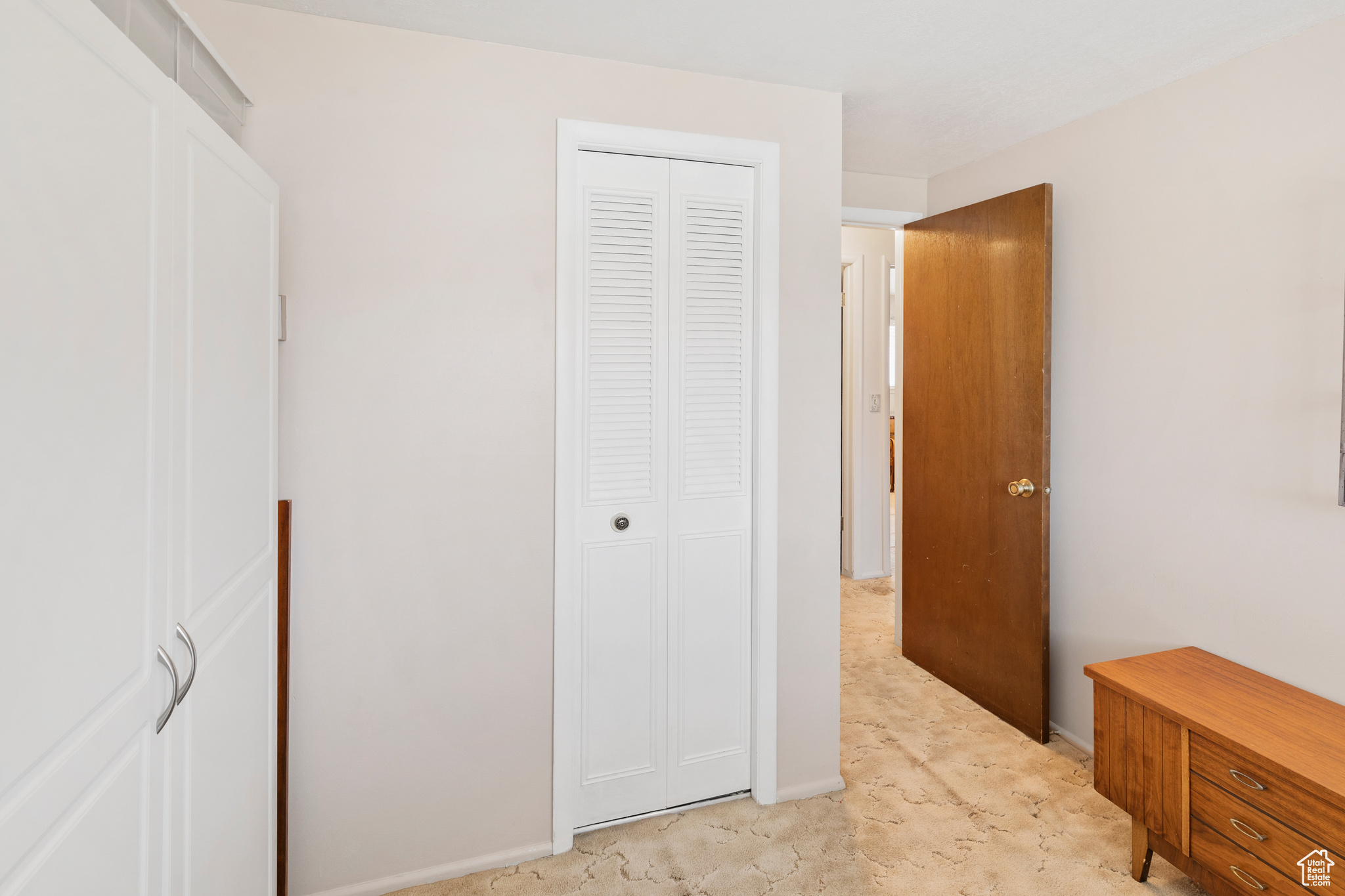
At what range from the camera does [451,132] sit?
1824 mm

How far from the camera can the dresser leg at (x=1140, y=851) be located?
1.83 m

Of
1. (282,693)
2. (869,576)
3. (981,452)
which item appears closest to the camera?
(282,693)

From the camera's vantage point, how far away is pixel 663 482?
2096 mm

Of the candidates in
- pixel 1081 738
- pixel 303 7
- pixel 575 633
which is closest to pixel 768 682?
pixel 575 633

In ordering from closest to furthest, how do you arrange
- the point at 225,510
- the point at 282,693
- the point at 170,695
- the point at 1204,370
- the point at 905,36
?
the point at 170,695 → the point at 225,510 → the point at 282,693 → the point at 905,36 → the point at 1204,370

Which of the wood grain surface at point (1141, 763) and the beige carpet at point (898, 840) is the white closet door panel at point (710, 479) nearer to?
the beige carpet at point (898, 840)

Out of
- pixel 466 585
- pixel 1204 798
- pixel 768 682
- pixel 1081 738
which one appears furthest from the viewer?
pixel 1081 738

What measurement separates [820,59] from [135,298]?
1829 millimetres

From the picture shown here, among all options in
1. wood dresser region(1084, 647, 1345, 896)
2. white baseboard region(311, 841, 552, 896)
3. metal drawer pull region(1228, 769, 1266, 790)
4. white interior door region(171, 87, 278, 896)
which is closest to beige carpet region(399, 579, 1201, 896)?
white baseboard region(311, 841, 552, 896)

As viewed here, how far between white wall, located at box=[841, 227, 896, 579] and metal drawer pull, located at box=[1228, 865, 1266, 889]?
10.5 feet

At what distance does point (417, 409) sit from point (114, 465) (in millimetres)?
1015

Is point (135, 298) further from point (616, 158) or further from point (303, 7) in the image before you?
point (616, 158)

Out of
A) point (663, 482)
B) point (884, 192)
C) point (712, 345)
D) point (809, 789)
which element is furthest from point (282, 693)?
point (884, 192)
